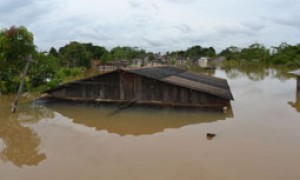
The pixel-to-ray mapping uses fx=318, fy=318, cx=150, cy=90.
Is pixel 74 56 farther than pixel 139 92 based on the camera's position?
Yes

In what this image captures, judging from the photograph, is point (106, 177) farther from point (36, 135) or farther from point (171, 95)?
point (171, 95)

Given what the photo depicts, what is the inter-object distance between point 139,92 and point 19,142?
8.18 m

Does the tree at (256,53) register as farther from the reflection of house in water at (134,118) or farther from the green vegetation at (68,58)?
the reflection of house in water at (134,118)

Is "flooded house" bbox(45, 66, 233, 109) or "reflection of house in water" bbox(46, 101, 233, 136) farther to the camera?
"flooded house" bbox(45, 66, 233, 109)

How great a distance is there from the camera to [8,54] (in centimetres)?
1814

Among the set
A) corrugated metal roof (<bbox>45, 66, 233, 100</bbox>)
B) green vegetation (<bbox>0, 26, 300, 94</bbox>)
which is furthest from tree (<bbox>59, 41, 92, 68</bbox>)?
corrugated metal roof (<bbox>45, 66, 233, 100</bbox>)

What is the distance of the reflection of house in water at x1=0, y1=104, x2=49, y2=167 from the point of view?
9664 millimetres

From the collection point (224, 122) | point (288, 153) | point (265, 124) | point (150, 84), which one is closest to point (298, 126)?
point (265, 124)

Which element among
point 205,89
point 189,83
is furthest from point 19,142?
point 189,83

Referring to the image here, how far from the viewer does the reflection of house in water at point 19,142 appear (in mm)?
9664

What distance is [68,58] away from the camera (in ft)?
176

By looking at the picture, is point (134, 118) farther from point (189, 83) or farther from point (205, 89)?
point (189, 83)

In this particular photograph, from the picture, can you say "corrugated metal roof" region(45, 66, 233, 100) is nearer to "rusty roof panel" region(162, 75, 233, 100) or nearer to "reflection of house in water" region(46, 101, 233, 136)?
"rusty roof panel" region(162, 75, 233, 100)

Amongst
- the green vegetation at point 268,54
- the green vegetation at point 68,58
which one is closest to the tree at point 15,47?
the green vegetation at point 68,58
